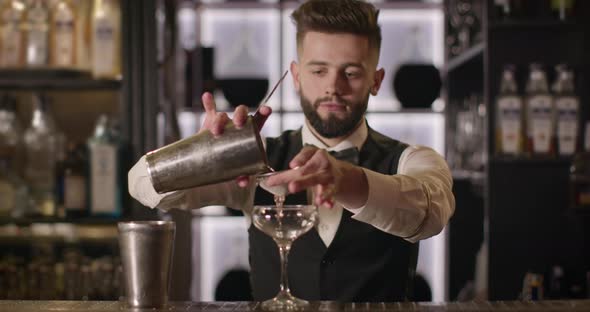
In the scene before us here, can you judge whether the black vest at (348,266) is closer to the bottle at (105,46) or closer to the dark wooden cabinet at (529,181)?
the bottle at (105,46)

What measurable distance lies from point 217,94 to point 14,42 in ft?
3.89

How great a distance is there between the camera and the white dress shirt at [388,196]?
5.42 ft

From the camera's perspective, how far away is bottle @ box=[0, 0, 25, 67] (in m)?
2.98

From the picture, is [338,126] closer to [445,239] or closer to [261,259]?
[261,259]

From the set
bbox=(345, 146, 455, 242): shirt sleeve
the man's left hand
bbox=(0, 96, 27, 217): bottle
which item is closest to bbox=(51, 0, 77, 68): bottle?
bbox=(0, 96, 27, 217): bottle

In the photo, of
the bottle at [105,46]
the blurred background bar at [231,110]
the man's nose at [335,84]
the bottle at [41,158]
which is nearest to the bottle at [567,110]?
the blurred background bar at [231,110]

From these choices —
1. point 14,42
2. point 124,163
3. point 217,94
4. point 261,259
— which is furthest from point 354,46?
point 217,94

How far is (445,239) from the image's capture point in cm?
411

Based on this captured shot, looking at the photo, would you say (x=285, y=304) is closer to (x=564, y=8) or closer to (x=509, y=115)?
(x=509, y=115)

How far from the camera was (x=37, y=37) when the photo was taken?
9.77 ft

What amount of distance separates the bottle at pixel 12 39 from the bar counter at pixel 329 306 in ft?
5.16

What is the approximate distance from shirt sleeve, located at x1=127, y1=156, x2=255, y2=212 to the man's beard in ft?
0.84

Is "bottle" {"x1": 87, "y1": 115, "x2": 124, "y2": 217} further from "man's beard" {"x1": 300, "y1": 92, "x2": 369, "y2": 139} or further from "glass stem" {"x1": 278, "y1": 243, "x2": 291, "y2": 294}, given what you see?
"glass stem" {"x1": 278, "y1": 243, "x2": 291, "y2": 294}

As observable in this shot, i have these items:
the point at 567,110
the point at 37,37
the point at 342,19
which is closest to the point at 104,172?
the point at 37,37
